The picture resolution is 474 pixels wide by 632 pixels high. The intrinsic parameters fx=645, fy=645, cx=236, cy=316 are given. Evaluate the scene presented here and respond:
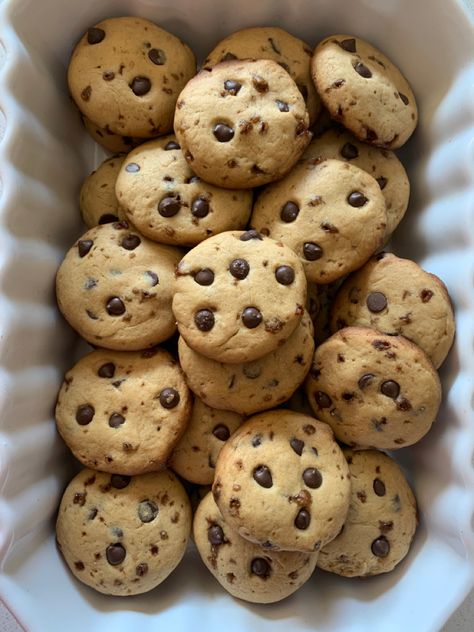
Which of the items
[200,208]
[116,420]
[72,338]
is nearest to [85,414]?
[116,420]

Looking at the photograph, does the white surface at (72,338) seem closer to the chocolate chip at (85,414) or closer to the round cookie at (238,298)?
the chocolate chip at (85,414)

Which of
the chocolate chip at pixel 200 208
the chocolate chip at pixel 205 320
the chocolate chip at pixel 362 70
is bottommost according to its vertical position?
the chocolate chip at pixel 205 320

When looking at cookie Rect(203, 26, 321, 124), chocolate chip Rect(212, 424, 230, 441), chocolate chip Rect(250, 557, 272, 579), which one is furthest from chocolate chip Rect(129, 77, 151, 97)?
chocolate chip Rect(250, 557, 272, 579)

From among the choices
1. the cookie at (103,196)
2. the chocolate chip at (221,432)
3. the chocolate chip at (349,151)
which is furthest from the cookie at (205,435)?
the chocolate chip at (349,151)

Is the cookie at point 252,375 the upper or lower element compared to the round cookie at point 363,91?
lower

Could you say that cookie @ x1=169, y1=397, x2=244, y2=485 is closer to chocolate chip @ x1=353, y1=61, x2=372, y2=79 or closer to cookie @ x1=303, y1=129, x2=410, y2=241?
cookie @ x1=303, y1=129, x2=410, y2=241

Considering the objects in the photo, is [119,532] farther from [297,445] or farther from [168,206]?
[168,206]
